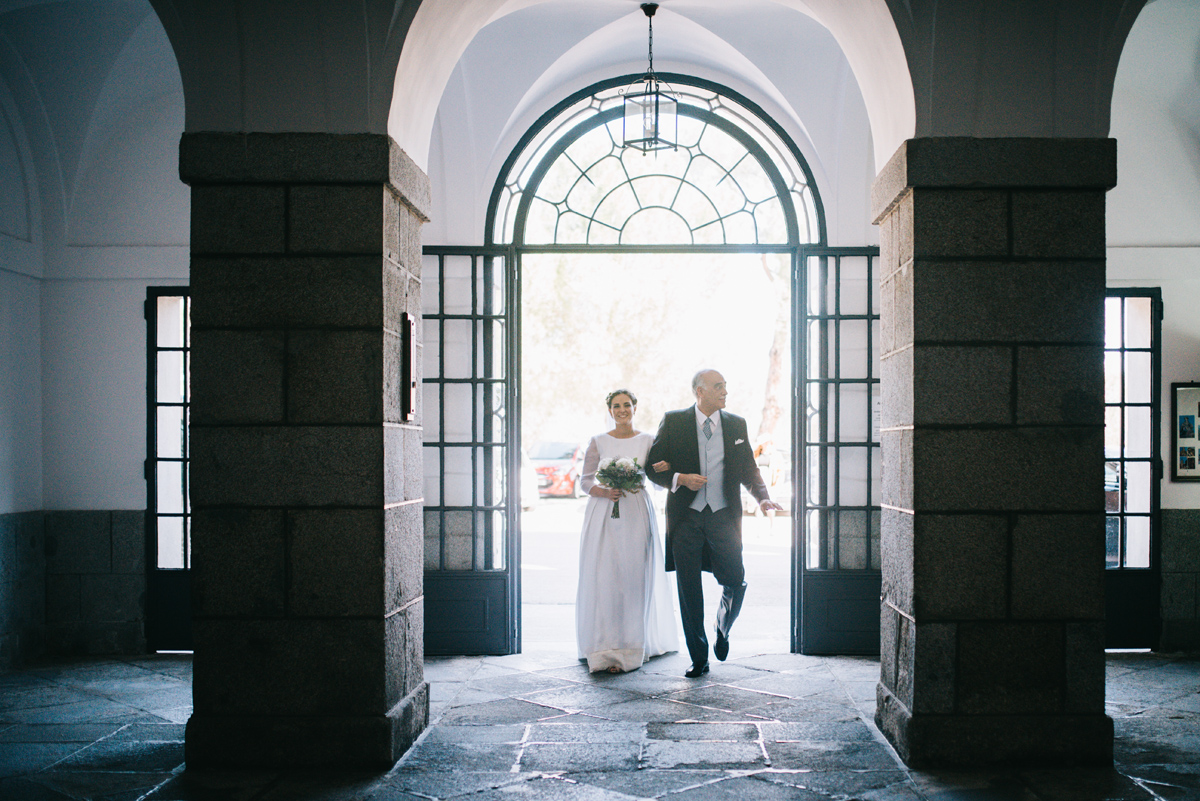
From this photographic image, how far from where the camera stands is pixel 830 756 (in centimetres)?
412

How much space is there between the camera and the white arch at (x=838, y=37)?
4203 millimetres

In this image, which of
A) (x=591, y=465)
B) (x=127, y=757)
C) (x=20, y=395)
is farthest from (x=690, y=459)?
(x=20, y=395)

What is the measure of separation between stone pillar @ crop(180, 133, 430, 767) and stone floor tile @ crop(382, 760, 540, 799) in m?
0.18

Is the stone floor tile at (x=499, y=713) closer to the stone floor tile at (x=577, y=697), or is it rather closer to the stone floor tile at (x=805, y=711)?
the stone floor tile at (x=577, y=697)

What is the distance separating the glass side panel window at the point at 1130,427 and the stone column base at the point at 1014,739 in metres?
3.12

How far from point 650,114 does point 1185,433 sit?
447cm

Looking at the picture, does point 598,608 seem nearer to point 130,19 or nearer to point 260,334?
point 260,334

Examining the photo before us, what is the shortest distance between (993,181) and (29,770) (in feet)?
16.2

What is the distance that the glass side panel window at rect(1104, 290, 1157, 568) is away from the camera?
263 inches

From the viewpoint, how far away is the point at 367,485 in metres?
4.02

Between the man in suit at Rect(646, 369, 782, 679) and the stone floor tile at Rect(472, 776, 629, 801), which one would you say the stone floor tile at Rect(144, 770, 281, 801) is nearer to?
the stone floor tile at Rect(472, 776, 629, 801)

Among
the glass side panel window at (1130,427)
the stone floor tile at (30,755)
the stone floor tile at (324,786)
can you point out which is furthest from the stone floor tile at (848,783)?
the glass side panel window at (1130,427)

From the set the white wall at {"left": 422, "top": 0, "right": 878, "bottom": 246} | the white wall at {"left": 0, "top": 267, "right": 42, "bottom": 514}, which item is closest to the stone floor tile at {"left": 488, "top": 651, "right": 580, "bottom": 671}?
the white wall at {"left": 422, "top": 0, "right": 878, "bottom": 246}

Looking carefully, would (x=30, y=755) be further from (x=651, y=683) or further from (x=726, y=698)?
(x=726, y=698)
